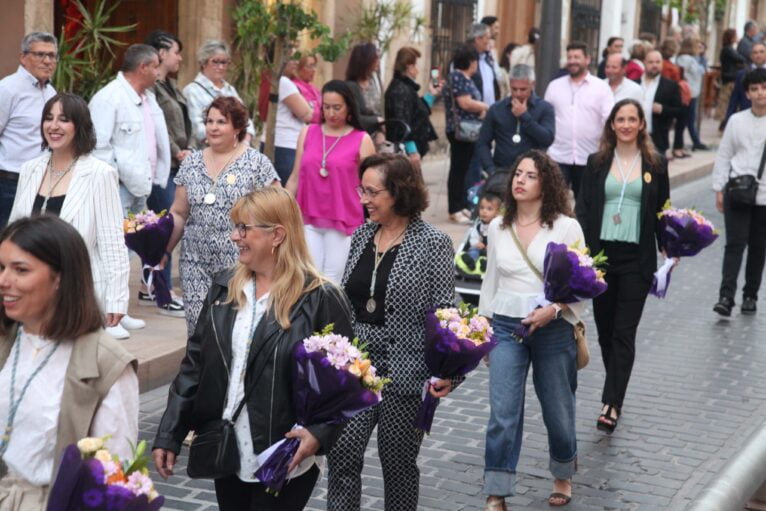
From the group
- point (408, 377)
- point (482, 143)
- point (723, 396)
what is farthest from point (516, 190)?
point (482, 143)

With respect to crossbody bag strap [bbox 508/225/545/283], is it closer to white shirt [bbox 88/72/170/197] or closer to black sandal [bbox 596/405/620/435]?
black sandal [bbox 596/405/620/435]

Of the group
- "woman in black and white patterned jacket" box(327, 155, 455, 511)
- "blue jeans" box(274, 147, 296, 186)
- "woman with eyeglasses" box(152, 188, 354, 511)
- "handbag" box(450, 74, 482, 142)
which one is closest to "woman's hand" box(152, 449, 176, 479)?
"woman with eyeglasses" box(152, 188, 354, 511)

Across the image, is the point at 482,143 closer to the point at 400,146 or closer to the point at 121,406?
the point at 400,146

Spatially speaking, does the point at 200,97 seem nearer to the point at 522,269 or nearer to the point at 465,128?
the point at 522,269

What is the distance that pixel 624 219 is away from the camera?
786 centimetres

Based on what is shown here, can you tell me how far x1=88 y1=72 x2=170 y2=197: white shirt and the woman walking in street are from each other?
3.34m

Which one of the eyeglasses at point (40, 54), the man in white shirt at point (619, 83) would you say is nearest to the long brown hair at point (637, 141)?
the eyeglasses at point (40, 54)

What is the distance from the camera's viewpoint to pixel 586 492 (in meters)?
6.83

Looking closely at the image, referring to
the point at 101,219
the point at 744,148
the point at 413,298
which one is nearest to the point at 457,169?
the point at 744,148

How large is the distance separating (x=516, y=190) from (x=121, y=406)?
10.3 ft

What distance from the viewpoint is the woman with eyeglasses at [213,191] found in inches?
276

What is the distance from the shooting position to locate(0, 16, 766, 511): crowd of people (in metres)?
3.68

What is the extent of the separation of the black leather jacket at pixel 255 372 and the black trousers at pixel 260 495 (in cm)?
20

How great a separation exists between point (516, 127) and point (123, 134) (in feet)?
11.8
